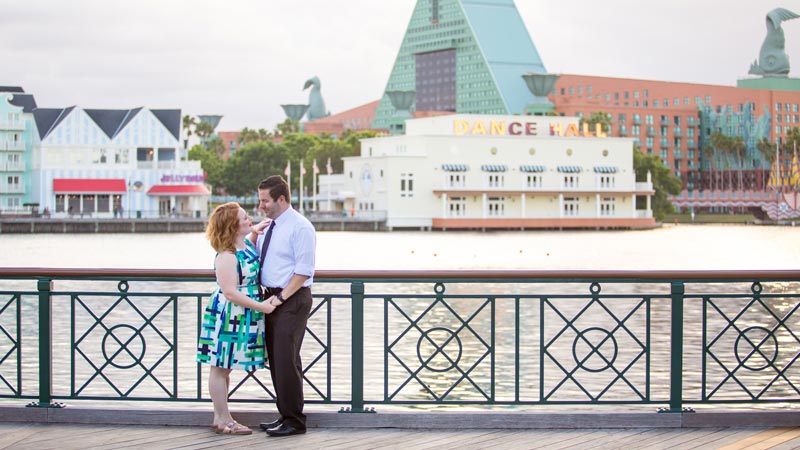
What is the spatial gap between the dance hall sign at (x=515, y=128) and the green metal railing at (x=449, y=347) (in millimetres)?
77046

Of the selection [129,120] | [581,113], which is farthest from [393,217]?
[581,113]

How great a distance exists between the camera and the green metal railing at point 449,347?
8055mm

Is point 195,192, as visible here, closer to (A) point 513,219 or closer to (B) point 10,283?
(A) point 513,219

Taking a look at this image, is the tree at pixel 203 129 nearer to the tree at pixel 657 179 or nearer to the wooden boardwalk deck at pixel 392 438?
the tree at pixel 657 179

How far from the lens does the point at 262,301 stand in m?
7.48

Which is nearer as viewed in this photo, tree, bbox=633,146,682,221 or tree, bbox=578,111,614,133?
tree, bbox=633,146,682,221

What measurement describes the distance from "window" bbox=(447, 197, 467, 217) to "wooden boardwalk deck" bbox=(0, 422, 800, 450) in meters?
102

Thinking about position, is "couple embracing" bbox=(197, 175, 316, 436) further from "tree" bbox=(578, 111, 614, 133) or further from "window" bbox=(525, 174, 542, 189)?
"tree" bbox=(578, 111, 614, 133)

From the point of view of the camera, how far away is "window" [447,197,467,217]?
110 m

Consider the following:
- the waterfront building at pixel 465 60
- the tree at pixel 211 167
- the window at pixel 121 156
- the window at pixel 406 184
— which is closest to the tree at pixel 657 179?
the window at pixel 406 184

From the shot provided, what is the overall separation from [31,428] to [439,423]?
2778 millimetres

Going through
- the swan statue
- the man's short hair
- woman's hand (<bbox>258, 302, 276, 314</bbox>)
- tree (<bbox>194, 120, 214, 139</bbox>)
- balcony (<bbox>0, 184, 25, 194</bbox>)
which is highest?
Result: the swan statue

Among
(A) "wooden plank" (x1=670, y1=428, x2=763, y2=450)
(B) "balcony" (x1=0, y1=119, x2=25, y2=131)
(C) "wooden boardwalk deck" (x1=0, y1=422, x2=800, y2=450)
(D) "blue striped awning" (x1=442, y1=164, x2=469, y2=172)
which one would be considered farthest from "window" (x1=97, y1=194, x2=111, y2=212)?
(A) "wooden plank" (x1=670, y1=428, x2=763, y2=450)

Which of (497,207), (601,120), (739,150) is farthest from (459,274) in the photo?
(739,150)
